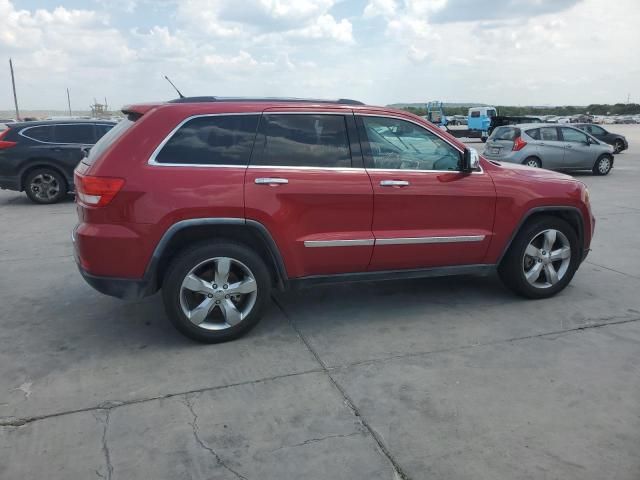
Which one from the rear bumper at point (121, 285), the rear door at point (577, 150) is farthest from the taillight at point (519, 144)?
the rear bumper at point (121, 285)

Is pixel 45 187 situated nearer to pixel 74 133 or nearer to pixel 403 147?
pixel 74 133

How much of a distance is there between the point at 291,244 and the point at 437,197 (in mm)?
1299

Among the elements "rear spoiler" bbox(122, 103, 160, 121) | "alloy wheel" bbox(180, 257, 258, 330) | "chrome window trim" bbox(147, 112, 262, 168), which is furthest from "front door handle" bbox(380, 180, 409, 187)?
"rear spoiler" bbox(122, 103, 160, 121)

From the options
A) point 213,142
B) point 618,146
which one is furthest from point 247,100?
point 618,146

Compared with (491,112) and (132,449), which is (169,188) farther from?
(491,112)

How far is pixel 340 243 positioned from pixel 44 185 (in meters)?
8.54

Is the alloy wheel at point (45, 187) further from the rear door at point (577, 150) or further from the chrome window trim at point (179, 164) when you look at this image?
the rear door at point (577, 150)

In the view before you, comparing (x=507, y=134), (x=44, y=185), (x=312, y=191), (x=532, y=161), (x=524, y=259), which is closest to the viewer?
(x=312, y=191)

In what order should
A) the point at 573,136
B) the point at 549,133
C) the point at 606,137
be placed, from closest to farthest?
the point at 549,133, the point at 573,136, the point at 606,137

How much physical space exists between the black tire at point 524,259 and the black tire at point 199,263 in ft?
7.45

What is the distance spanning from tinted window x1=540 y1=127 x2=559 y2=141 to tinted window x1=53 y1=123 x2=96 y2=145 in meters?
11.3

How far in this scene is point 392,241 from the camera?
170 inches

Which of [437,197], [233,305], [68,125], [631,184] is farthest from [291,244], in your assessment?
[631,184]

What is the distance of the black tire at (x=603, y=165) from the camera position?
15508 mm
